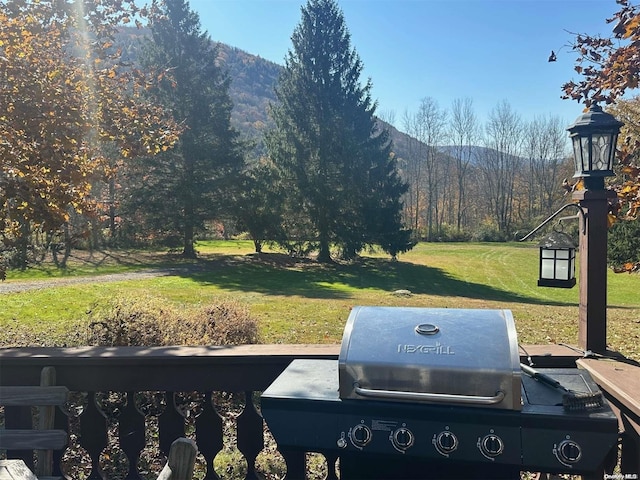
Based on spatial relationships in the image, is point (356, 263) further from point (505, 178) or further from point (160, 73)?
point (505, 178)

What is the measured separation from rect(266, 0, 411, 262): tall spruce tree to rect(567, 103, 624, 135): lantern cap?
19950 millimetres

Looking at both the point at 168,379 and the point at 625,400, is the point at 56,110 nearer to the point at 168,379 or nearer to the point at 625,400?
the point at 168,379

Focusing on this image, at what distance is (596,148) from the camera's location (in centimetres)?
237

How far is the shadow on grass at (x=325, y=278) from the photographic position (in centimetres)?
1633

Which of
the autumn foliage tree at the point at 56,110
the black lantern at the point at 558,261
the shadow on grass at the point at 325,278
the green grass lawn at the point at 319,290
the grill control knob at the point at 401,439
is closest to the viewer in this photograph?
the grill control knob at the point at 401,439

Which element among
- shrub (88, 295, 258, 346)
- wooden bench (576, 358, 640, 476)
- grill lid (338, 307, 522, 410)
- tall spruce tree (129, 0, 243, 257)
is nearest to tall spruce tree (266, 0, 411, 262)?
tall spruce tree (129, 0, 243, 257)

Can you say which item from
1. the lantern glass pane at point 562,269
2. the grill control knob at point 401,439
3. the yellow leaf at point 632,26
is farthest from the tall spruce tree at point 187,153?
the grill control knob at point 401,439

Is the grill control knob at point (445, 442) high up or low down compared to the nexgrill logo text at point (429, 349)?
down

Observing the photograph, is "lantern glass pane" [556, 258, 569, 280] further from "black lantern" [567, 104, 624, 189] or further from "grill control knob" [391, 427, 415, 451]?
"grill control knob" [391, 427, 415, 451]

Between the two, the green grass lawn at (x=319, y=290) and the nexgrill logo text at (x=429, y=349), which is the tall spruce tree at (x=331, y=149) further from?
the nexgrill logo text at (x=429, y=349)

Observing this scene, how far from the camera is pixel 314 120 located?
23125mm

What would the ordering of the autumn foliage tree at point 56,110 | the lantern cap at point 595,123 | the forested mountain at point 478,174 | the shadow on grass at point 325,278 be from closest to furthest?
the lantern cap at point 595,123
the autumn foliage tree at point 56,110
the shadow on grass at point 325,278
the forested mountain at point 478,174

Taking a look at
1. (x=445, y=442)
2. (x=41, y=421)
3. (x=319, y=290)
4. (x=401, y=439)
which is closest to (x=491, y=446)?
(x=445, y=442)

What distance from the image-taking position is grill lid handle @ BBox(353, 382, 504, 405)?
1.47 m
